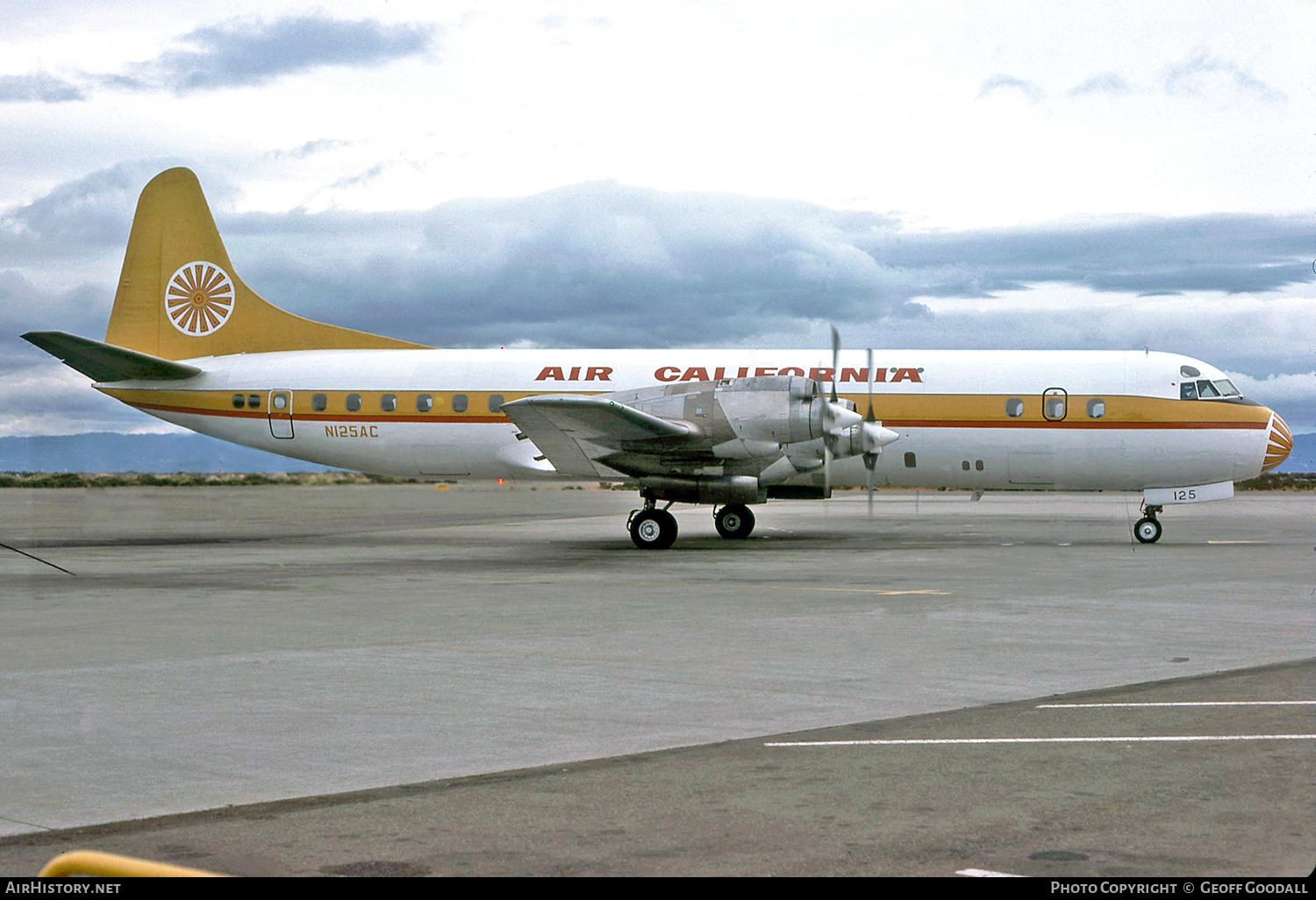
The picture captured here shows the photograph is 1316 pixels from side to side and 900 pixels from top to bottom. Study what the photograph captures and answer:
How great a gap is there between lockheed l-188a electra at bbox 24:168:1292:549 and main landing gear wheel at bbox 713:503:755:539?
4 centimetres

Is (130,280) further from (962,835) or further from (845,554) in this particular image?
(962,835)

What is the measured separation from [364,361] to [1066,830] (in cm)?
2563

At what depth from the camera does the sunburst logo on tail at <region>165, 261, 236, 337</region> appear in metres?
31.8

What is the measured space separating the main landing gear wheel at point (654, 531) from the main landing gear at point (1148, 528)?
9.50 m

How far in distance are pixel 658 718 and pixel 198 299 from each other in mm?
26231

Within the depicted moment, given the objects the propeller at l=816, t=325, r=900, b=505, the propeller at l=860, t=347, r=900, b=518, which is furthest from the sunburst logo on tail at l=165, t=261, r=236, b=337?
the propeller at l=860, t=347, r=900, b=518

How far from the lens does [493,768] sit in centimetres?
723

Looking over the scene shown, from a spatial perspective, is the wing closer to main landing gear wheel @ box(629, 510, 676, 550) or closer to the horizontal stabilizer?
main landing gear wheel @ box(629, 510, 676, 550)

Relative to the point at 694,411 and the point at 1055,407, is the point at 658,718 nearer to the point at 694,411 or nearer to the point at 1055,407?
the point at 694,411

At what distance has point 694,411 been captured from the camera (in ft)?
81.9

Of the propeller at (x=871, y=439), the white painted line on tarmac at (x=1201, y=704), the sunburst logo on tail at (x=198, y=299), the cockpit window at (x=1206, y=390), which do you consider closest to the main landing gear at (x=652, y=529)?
the propeller at (x=871, y=439)

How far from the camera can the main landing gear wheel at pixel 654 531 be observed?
25516mm

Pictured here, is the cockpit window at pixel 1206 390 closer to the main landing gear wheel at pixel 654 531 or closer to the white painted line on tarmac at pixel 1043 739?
the main landing gear wheel at pixel 654 531

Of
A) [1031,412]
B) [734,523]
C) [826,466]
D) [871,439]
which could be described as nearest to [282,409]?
[734,523]
